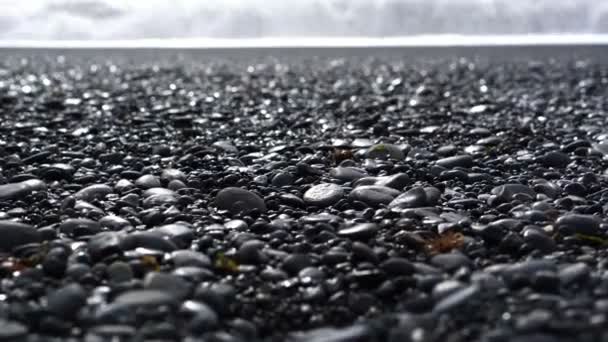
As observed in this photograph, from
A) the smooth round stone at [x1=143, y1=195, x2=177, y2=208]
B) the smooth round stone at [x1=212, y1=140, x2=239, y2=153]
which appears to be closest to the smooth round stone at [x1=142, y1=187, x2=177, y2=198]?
the smooth round stone at [x1=143, y1=195, x2=177, y2=208]

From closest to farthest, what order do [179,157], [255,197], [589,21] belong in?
[255,197] → [179,157] → [589,21]

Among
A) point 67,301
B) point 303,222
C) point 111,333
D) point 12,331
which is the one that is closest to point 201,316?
point 111,333

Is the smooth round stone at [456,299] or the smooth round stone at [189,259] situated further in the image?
the smooth round stone at [189,259]

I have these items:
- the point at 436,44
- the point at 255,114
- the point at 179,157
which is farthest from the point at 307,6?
the point at 179,157

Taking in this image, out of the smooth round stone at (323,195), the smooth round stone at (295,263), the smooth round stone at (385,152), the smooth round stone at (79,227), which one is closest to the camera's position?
the smooth round stone at (295,263)

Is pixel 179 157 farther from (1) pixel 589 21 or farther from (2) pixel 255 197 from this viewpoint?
(1) pixel 589 21

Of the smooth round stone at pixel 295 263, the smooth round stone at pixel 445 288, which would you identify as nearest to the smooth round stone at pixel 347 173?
the smooth round stone at pixel 295 263

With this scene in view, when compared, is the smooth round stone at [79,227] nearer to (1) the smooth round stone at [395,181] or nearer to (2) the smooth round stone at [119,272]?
(2) the smooth round stone at [119,272]
